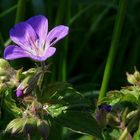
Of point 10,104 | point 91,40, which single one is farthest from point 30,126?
point 91,40

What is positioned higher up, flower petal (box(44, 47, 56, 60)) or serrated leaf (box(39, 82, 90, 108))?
flower petal (box(44, 47, 56, 60))

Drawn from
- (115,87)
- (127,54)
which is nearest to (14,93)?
(115,87)

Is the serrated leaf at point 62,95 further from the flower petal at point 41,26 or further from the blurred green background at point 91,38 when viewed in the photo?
the blurred green background at point 91,38

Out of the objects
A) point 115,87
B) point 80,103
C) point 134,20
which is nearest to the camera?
point 80,103

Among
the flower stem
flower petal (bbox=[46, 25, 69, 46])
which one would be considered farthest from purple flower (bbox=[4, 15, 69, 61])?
the flower stem

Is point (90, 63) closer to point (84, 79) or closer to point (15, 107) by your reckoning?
point (84, 79)

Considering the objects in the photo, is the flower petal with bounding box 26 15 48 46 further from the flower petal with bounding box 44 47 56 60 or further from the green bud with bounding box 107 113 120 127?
the green bud with bounding box 107 113 120 127

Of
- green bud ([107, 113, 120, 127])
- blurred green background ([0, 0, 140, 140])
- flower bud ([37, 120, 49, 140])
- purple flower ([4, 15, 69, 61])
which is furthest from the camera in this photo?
blurred green background ([0, 0, 140, 140])
